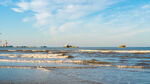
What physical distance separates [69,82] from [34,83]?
6.56 feet

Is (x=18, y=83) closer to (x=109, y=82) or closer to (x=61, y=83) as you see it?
(x=61, y=83)

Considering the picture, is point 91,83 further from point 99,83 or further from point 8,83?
point 8,83

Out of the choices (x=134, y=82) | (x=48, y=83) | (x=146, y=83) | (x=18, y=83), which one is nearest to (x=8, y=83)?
(x=18, y=83)

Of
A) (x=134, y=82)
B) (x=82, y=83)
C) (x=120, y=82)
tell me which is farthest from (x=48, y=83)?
(x=134, y=82)

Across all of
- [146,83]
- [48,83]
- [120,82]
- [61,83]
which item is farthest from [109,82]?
[48,83]

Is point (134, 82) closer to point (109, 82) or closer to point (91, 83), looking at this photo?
point (109, 82)

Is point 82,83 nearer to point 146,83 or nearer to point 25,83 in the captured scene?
point 25,83

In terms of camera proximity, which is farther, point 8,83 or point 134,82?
point 134,82

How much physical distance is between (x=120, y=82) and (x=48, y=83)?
14.1ft

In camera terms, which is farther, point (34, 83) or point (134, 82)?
point (134, 82)

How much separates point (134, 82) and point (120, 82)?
0.87 metres

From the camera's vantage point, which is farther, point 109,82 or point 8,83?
point 109,82

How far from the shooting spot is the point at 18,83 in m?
8.38

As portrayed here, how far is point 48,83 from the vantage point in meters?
8.38
